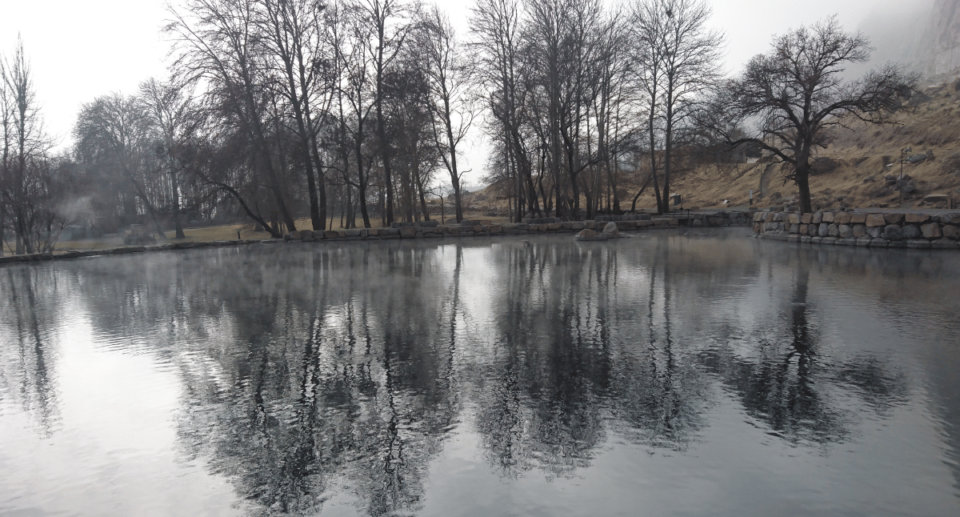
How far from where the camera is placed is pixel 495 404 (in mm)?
4406

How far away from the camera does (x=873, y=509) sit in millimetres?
2848

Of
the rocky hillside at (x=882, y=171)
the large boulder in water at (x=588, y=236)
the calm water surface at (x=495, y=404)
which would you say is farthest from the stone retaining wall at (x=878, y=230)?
the rocky hillside at (x=882, y=171)

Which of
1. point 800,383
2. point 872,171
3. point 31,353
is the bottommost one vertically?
point 800,383

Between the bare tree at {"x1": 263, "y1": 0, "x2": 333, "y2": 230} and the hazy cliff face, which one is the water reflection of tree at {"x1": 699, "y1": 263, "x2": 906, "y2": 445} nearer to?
the bare tree at {"x1": 263, "y1": 0, "x2": 333, "y2": 230}

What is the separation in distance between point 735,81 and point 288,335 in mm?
27925

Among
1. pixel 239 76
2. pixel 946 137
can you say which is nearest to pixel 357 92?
pixel 239 76

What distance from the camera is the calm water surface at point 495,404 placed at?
10.2 feet

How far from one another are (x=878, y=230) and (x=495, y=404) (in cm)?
1629

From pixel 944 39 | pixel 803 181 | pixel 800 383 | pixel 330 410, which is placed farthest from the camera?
pixel 944 39

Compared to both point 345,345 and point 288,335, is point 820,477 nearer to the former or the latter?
point 345,345

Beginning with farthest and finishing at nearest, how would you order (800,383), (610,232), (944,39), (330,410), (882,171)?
(944,39) → (882,171) → (610,232) → (800,383) → (330,410)

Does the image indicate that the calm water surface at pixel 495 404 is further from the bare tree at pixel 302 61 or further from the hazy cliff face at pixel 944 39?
the hazy cliff face at pixel 944 39

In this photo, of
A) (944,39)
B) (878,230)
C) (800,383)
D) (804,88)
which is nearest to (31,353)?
(800,383)

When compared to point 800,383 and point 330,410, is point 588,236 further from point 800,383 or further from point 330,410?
point 330,410
